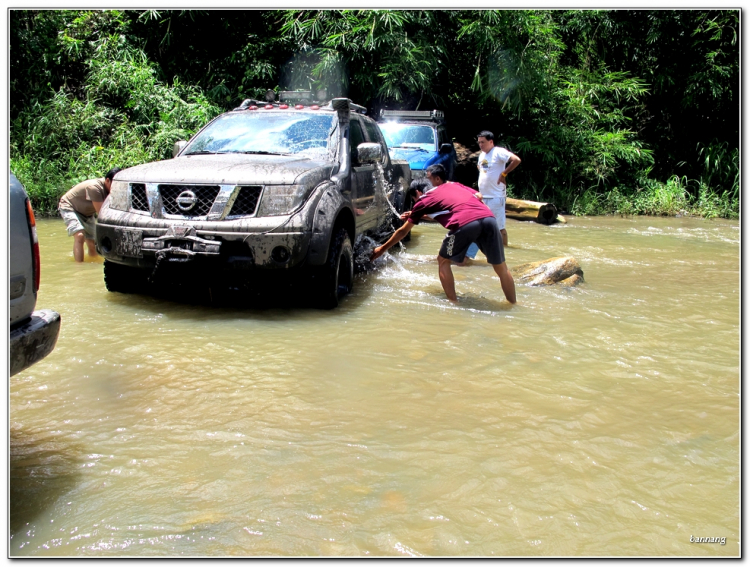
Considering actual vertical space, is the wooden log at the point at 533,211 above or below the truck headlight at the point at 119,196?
below

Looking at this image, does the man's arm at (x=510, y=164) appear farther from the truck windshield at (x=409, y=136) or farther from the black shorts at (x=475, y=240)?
the truck windshield at (x=409, y=136)

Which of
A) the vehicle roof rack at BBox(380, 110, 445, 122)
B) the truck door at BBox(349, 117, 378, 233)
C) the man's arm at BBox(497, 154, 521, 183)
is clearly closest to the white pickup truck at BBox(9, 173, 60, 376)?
the truck door at BBox(349, 117, 378, 233)

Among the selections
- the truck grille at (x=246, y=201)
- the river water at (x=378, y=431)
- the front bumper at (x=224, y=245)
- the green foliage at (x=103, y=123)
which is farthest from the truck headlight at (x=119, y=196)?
the green foliage at (x=103, y=123)

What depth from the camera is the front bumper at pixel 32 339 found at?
2.50 m

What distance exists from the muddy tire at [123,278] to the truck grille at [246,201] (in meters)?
1.20

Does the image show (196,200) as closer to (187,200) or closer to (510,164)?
(187,200)

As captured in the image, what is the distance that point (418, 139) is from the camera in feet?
41.2

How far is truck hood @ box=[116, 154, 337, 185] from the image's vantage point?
505cm

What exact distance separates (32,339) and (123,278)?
10.7 ft

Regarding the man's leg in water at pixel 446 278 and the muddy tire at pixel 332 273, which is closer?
the muddy tire at pixel 332 273

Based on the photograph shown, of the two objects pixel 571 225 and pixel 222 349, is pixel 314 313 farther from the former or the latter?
pixel 571 225

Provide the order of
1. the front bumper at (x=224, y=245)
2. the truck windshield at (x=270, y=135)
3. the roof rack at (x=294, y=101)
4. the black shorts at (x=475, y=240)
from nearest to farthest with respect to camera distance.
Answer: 1. the front bumper at (x=224, y=245)
2. the black shorts at (x=475, y=240)
3. the truck windshield at (x=270, y=135)
4. the roof rack at (x=294, y=101)

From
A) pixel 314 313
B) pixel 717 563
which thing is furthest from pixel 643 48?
pixel 717 563

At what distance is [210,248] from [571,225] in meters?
9.04
